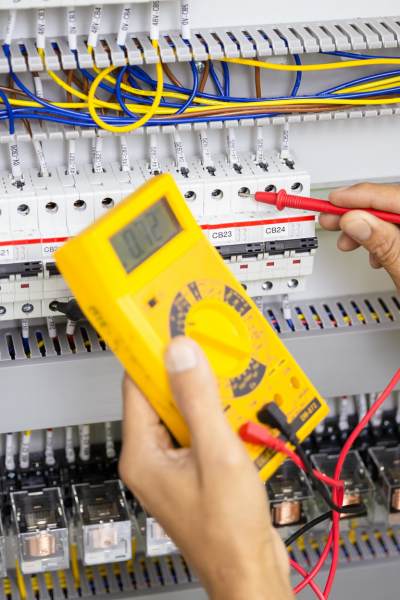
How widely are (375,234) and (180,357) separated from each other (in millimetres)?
559

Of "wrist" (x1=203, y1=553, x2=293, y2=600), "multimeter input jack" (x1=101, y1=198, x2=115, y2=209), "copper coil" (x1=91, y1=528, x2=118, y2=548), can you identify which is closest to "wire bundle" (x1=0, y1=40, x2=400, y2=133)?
"multimeter input jack" (x1=101, y1=198, x2=115, y2=209)

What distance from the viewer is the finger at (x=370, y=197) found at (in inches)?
50.5

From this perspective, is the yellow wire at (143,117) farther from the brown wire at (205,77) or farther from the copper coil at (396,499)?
the copper coil at (396,499)

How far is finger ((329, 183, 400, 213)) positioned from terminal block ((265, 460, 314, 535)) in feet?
2.27

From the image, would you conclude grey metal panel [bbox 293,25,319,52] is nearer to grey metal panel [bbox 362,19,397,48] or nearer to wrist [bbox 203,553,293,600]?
grey metal panel [bbox 362,19,397,48]

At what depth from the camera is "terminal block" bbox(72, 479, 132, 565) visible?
1523 mm

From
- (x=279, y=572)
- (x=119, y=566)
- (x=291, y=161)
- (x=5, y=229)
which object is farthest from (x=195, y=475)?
(x=119, y=566)

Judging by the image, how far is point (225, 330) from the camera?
42.0 inches

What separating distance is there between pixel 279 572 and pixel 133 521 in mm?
806

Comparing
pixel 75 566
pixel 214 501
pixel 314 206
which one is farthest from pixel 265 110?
pixel 75 566

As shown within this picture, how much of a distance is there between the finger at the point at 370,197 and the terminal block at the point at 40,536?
2.85ft

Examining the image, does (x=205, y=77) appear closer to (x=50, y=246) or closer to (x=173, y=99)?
(x=173, y=99)

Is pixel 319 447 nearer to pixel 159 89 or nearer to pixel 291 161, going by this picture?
pixel 291 161

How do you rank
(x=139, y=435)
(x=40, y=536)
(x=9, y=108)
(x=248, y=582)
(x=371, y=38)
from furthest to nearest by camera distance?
(x=40, y=536)
(x=371, y=38)
(x=9, y=108)
(x=139, y=435)
(x=248, y=582)
